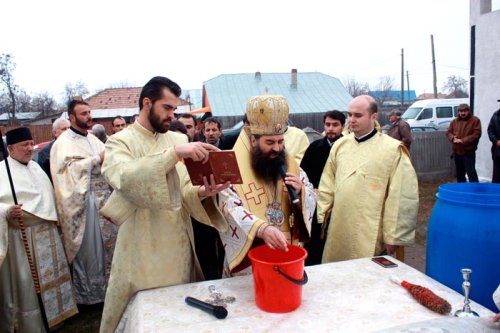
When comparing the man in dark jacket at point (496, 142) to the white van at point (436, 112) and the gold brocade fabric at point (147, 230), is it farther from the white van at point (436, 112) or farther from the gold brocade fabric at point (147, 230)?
the white van at point (436, 112)

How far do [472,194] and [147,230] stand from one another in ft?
5.57

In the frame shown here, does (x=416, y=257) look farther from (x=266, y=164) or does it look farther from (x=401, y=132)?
(x=401, y=132)

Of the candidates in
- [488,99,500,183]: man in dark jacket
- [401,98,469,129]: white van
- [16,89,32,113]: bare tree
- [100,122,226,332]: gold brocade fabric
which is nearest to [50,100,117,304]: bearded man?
[100,122,226,332]: gold brocade fabric

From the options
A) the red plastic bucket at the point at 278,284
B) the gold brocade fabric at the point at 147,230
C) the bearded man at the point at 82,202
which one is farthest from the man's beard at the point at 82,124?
the red plastic bucket at the point at 278,284

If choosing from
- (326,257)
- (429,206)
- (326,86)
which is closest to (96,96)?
(326,86)

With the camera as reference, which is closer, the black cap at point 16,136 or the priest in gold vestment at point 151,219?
the priest in gold vestment at point 151,219

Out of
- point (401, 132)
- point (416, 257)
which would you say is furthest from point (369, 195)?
point (401, 132)

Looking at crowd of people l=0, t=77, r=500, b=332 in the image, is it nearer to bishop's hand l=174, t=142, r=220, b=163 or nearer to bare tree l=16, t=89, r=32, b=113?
bishop's hand l=174, t=142, r=220, b=163

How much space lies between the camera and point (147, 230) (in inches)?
86.4

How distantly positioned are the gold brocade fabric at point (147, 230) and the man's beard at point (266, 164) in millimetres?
338

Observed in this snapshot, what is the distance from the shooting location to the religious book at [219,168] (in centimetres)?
172

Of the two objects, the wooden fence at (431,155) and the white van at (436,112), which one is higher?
the white van at (436,112)

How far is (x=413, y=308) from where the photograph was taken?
167cm

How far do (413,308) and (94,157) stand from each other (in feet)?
10.7
